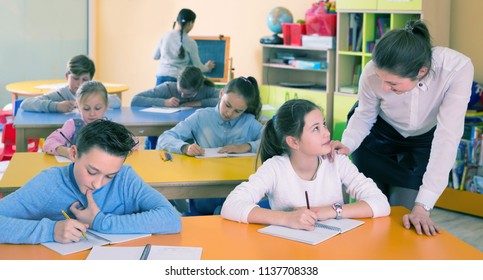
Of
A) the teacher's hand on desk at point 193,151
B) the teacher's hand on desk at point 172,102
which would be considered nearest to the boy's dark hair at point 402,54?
the teacher's hand on desk at point 193,151

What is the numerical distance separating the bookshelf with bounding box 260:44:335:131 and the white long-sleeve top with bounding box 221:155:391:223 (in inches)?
155

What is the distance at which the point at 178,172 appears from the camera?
312cm

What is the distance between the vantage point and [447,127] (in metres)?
2.41

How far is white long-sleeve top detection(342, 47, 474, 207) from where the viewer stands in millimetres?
2400

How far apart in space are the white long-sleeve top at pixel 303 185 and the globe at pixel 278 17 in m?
4.47

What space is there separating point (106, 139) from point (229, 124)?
5.41 ft

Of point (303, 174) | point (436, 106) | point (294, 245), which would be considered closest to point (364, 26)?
point (436, 106)

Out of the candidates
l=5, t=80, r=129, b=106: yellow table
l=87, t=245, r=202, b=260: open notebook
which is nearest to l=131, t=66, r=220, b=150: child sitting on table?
l=5, t=80, r=129, b=106: yellow table

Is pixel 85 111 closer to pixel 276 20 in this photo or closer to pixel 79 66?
pixel 79 66

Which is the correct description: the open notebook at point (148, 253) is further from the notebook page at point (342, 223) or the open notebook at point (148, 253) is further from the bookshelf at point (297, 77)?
the bookshelf at point (297, 77)

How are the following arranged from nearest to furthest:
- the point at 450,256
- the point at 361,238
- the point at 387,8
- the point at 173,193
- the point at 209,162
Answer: the point at 450,256
the point at 361,238
the point at 173,193
the point at 209,162
the point at 387,8
